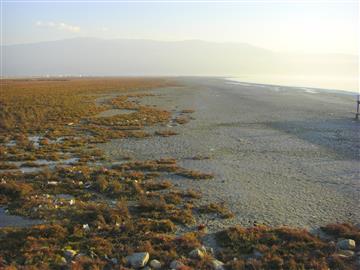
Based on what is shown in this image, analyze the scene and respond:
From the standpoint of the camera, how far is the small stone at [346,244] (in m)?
9.01

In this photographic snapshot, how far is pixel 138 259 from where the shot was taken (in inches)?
325

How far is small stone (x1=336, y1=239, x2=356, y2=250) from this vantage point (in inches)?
355

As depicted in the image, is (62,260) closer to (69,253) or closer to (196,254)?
(69,253)

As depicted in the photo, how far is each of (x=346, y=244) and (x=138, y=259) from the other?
5688 mm

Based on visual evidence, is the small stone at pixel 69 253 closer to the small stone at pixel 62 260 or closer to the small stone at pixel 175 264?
the small stone at pixel 62 260

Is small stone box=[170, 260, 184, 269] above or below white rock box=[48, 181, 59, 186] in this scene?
below

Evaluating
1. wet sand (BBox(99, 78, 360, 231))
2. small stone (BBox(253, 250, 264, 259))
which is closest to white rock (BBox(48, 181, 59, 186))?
wet sand (BBox(99, 78, 360, 231))

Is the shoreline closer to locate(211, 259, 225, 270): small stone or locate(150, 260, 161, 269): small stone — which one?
locate(211, 259, 225, 270): small stone

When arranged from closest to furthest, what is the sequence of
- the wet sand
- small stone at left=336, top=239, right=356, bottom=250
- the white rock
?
small stone at left=336, top=239, right=356, bottom=250 → the wet sand → the white rock

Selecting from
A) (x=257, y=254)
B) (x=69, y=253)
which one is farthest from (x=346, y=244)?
(x=69, y=253)

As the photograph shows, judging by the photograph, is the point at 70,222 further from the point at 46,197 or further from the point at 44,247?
the point at 46,197

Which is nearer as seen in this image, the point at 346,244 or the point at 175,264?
the point at 175,264

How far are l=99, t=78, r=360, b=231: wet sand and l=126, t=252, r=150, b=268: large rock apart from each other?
9.24 ft

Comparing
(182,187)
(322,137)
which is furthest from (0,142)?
(322,137)
